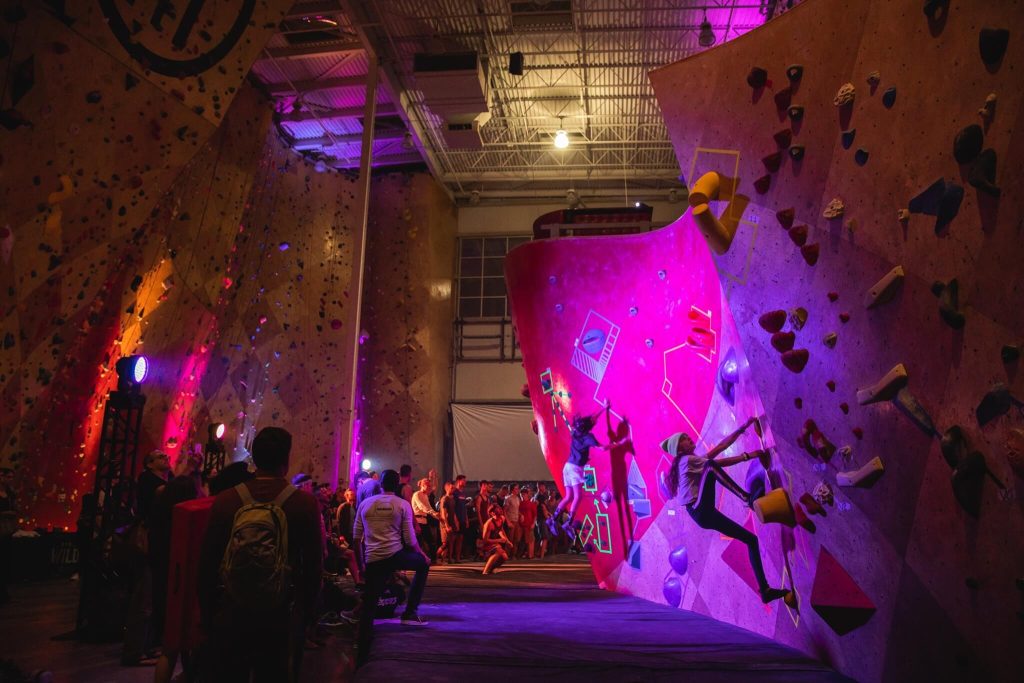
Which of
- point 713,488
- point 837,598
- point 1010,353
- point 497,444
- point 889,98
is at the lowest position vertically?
→ point 837,598

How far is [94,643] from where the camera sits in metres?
5.26

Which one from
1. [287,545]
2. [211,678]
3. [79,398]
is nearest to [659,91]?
[287,545]

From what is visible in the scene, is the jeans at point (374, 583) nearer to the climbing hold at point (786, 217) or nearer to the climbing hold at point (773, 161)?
the climbing hold at point (786, 217)

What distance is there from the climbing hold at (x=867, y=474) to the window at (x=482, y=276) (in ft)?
50.6

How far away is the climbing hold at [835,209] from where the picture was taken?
374 cm

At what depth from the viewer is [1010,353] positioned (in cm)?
268

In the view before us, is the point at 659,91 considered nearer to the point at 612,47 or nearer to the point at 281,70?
the point at 612,47

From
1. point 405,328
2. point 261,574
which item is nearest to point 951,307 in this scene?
point 261,574

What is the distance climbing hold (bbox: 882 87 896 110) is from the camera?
336cm

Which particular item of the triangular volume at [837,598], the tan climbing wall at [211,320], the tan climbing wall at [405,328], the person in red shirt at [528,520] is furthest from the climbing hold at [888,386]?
the tan climbing wall at [405,328]

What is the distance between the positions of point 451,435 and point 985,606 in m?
15.7

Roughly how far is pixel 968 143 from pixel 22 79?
5.62 m

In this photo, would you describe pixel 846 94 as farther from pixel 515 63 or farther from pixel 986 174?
pixel 515 63

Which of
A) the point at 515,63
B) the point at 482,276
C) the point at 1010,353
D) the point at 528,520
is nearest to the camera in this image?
the point at 1010,353
